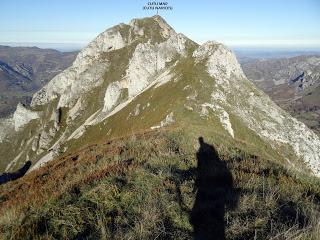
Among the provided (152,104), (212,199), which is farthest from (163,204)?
(152,104)

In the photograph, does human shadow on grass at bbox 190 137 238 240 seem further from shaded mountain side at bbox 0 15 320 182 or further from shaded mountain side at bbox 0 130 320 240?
shaded mountain side at bbox 0 15 320 182

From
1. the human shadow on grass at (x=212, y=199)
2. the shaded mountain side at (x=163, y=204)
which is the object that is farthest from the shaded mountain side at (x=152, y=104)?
the shaded mountain side at (x=163, y=204)

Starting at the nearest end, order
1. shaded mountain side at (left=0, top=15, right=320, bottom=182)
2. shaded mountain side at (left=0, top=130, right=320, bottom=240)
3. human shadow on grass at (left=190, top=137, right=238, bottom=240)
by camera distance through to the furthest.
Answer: shaded mountain side at (left=0, top=130, right=320, bottom=240), human shadow on grass at (left=190, top=137, right=238, bottom=240), shaded mountain side at (left=0, top=15, right=320, bottom=182)

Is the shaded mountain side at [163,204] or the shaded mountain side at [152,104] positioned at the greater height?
the shaded mountain side at [163,204]

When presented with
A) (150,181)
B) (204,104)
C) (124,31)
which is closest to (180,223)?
(150,181)

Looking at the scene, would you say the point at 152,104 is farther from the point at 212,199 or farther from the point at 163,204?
the point at 163,204

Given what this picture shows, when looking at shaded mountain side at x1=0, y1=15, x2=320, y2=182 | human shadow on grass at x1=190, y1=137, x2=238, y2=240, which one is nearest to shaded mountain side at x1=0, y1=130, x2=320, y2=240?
human shadow on grass at x1=190, y1=137, x2=238, y2=240

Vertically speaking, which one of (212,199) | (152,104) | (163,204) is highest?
(163,204)

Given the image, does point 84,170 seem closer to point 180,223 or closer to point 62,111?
point 180,223

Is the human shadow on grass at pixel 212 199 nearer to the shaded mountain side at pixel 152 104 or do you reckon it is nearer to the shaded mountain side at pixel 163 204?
the shaded mountain side at pixel 163 204
